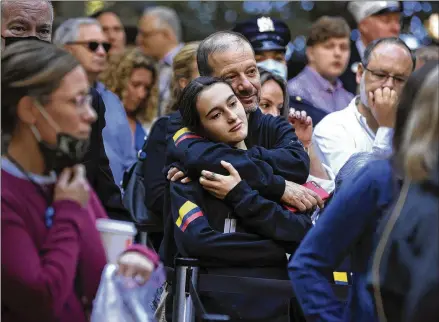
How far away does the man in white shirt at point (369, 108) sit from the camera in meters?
5.22

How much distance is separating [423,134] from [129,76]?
4232mm

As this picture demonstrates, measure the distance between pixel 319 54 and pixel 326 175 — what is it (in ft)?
6.45

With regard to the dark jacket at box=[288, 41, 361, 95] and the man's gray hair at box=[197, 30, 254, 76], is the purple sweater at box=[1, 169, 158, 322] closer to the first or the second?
the man's gray hair at box=[197, 30, 254, 76]

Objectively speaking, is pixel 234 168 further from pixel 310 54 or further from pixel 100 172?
pixel 310 54

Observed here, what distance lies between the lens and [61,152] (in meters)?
3.02

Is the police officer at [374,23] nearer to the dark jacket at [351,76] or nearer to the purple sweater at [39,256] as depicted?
the dark jacket at [351,76]

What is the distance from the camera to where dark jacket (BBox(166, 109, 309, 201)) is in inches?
168

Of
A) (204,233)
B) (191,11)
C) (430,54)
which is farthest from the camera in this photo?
(191,11)

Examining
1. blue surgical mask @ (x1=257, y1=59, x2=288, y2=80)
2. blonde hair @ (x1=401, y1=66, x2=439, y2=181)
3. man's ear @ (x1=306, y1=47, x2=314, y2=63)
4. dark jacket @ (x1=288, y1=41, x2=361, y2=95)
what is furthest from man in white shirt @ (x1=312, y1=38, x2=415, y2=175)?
blonde hair @ (x1=401, y1=66, x2=439, y2=181)

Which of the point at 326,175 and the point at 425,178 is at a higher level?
the point at 425,178

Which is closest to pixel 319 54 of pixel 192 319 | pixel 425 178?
pixel 192 319

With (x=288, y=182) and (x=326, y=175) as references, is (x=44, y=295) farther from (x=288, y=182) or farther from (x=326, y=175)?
(x=326, y=175)

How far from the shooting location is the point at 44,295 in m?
2.93

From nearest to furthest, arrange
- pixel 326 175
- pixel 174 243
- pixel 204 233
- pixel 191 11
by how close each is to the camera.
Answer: pixel 204 233 < pixel 174 243 < pixel 326 175 < pixel 191 11
